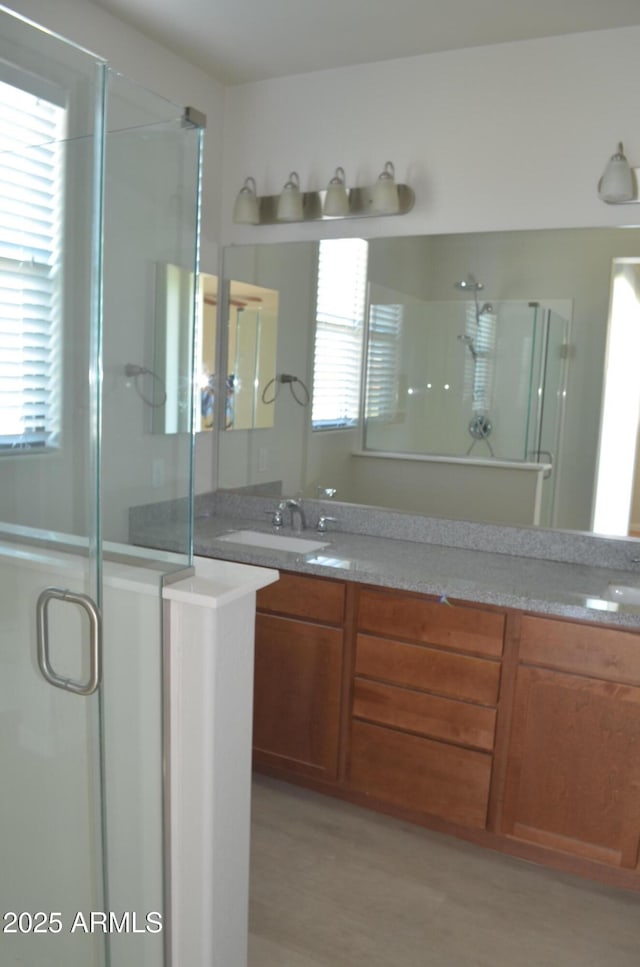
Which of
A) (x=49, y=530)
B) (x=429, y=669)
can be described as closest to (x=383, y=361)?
(x=429, y=669)

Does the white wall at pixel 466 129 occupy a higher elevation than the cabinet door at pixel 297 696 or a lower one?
higher

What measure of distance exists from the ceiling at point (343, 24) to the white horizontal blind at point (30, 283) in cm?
129

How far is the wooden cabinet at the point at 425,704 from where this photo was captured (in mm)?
2355

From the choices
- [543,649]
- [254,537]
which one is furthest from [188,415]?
[254,537]

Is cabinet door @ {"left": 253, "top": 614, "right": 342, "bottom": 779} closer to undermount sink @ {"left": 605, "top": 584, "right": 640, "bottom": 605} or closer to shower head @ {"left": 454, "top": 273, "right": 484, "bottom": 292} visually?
undermount sink @ {"left": 605, "top": 584, "right": 640, "bottom": 605}

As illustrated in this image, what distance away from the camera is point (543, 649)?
2.25m

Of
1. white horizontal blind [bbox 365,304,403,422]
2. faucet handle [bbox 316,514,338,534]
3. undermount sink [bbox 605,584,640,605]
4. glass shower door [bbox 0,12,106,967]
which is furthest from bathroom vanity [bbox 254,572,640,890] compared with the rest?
glass shower door [bbox 0,12,106,967]

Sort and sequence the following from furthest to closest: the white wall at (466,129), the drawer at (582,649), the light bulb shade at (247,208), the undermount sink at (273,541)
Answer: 1. the light bulb shade at (247,208)
2. the undermount sink at (273,541)
3. the white wall at (466,129)
4. the drawer at (582,649)

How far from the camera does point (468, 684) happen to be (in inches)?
93.3

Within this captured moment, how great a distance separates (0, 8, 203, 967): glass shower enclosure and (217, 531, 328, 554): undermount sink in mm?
1388

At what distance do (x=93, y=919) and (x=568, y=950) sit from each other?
1.30m

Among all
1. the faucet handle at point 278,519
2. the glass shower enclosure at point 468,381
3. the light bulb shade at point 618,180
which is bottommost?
the faucet handle at point 278,519

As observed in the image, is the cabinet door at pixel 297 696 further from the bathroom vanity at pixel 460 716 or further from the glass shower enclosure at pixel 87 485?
the glass shower enclosure at pixel 87 485

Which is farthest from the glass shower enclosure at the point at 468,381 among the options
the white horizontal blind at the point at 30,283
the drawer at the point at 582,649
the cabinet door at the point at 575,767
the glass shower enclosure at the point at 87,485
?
the white horizontal blind at the point at 30,283
